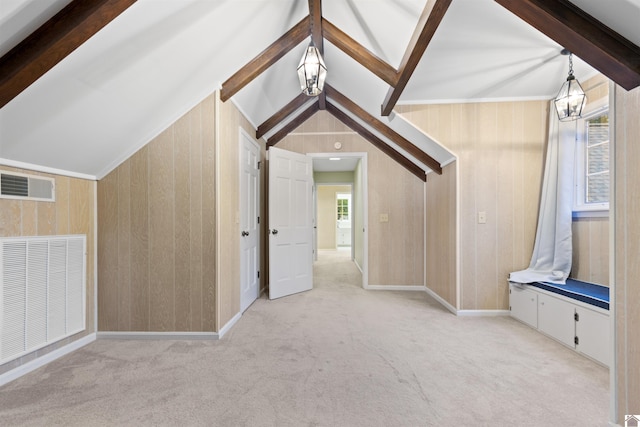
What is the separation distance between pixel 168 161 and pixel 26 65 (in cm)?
119

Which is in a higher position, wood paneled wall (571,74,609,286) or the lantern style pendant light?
the lantern style pendant light

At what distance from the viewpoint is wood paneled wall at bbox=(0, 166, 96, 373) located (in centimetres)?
186

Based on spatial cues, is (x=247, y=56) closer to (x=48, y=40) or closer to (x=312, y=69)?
(x=312, y=69)

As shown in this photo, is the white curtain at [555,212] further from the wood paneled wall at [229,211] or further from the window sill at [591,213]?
the wood paneled wall at [229,211]

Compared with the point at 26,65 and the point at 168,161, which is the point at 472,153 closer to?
the point at 168,161

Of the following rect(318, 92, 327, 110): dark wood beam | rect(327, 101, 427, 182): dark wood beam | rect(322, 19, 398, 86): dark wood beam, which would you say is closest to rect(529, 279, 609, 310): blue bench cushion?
rect(327, 101, 427, 182): dark wood beam

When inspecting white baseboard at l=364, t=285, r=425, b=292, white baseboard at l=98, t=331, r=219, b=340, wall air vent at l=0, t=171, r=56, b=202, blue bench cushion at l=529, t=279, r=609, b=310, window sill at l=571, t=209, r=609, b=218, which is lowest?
white baseboard at l=364, t=285, r=425, b=292

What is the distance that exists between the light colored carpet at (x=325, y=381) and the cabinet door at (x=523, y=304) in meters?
0.11

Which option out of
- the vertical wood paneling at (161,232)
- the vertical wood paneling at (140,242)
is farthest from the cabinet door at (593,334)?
the vertical wood paneling at (140,242)

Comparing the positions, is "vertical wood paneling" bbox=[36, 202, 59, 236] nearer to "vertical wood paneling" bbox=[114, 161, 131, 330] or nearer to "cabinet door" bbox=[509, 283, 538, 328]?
"vertical wood paneling" bbox=[114, 161, 131, 330]

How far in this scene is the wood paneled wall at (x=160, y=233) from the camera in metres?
2.51

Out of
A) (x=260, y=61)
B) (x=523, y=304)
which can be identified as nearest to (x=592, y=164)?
(x=523, y=304)

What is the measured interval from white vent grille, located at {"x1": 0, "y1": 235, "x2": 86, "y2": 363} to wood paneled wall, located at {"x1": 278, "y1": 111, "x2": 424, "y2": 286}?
2939 mm

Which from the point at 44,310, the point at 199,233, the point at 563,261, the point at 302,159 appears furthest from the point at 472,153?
the point at 44,310
